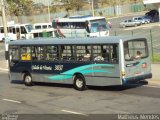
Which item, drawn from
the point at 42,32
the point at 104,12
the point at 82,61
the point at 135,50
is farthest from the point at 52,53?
the point at 104,12

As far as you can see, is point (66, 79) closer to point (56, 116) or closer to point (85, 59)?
point (85, 59)

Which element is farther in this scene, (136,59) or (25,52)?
(25,52)

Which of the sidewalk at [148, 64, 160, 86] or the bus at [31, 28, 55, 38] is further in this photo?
the bus at [31, 28, 55, 38]

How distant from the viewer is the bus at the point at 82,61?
19875 mm

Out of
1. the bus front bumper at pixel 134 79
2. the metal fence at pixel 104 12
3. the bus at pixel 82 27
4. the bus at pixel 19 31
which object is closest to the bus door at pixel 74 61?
the bus front bumper at pixel 134 79

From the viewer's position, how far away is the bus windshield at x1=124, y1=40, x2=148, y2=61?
19.9 m

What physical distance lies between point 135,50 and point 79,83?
3073 millimetres

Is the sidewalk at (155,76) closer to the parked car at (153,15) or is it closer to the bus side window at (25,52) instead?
the bus side window at (25,52)

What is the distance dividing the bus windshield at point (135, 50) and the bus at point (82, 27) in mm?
29956

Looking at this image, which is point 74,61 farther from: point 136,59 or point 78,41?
point 136,59

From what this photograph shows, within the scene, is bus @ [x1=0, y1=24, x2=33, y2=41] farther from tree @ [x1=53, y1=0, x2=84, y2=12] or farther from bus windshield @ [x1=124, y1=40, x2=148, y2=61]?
bus windshield @ [x1=124, y1=40, x2=148, y2=61]

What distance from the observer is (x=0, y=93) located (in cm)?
2248

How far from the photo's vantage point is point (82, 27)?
55.8 m

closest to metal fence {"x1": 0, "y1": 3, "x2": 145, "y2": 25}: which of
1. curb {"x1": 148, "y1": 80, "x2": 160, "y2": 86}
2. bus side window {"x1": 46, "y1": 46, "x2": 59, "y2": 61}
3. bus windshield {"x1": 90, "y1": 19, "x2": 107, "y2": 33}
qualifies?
bus windshield {"x1": 90, "y1": 19, "x2": 107, "y2": 33}
